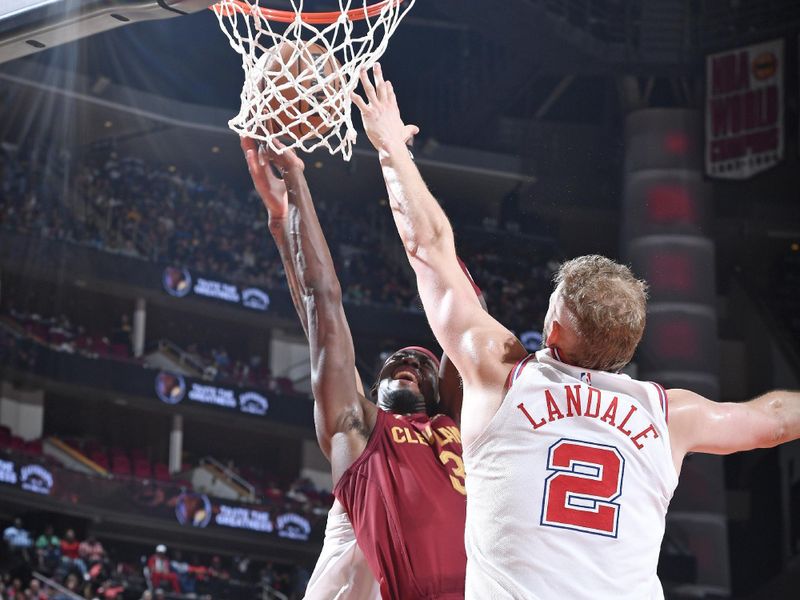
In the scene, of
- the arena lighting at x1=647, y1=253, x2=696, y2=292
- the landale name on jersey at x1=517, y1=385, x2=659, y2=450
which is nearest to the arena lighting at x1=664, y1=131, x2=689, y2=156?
the arena lighting at x1=647, y1=253, x2=696, y2=292

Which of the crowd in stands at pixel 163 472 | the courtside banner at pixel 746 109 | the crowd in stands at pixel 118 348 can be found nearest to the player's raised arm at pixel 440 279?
the crowd in stands at pixel 163 472

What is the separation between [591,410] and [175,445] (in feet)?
64.1

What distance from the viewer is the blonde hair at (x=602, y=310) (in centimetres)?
239

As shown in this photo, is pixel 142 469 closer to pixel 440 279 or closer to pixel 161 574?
pixel 161 574

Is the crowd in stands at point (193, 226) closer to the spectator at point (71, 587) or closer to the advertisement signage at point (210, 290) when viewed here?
the advertisement signage at point (210, 290)

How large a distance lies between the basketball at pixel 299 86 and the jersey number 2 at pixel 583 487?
6.19 feet

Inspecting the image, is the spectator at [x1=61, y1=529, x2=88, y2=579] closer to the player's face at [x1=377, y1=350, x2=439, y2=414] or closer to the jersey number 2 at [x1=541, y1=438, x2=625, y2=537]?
the player's face at [x1=377, y1=350, x2=439, y2=414]

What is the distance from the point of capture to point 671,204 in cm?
2031

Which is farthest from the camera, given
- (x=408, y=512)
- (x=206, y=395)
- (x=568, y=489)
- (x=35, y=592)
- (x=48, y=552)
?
(x=206, y=395)

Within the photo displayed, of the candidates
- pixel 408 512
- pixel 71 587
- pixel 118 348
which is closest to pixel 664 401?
pixel 408 512

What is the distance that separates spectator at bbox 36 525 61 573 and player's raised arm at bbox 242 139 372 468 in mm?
12617

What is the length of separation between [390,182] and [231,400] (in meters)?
17.8

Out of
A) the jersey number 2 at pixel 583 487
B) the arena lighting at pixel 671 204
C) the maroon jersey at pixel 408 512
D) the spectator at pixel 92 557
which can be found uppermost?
the arena lighting at pixel 671 204

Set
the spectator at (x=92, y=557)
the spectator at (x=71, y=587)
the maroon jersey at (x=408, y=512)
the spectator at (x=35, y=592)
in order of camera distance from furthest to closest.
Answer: the spectator at (x=92, y=557), the spectator at (x=71, y=587), the spectator at (x=35, y=592), the maroon jersey at (x=408, y=512)
